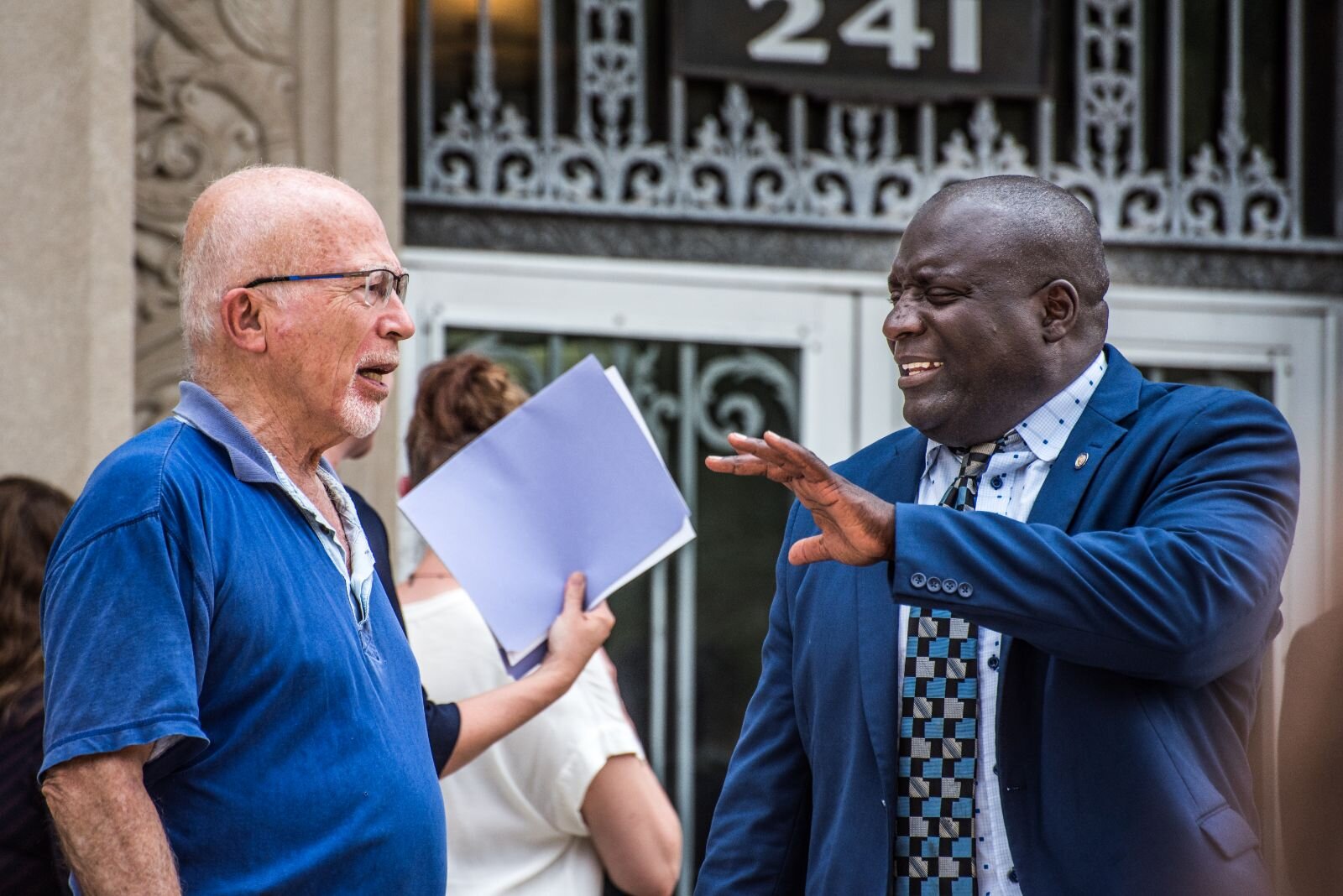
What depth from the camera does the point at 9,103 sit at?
14.5 ft

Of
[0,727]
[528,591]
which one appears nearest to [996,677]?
[528,591]

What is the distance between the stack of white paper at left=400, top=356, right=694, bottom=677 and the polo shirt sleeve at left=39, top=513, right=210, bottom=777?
1115 mm

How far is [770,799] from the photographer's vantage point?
2.96 meters

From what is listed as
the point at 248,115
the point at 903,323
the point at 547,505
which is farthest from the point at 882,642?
the point at 248,115

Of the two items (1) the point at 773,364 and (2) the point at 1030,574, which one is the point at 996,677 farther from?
(1) the point at 773,364

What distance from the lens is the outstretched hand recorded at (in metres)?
2.36

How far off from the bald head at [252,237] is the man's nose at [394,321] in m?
0.11

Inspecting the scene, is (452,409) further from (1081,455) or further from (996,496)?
(1081,455)

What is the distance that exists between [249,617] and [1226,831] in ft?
4.37

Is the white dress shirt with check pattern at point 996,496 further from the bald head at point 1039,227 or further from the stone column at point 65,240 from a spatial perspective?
the stone column at point 65,240

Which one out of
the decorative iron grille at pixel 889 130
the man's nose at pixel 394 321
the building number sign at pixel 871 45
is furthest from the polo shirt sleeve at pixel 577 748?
the building number sign at pixel 871 45

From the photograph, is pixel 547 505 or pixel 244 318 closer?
pixel 244 318

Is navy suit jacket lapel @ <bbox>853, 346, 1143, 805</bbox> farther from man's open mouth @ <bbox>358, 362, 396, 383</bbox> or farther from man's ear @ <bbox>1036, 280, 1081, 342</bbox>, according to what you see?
man's open mouth @ <bbox>358, 362, 396, 383</bbox>

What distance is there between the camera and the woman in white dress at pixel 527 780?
3680 mm
